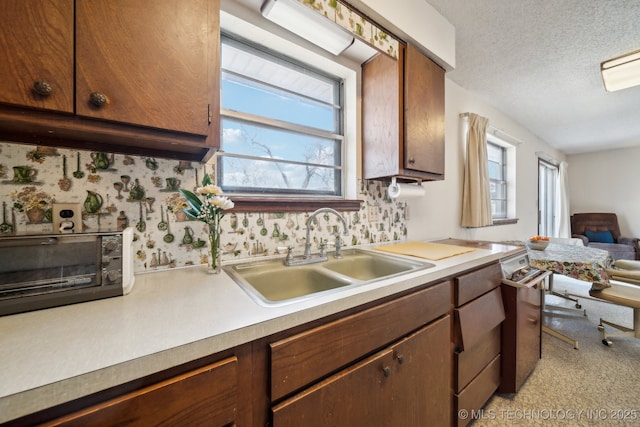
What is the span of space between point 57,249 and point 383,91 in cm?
165

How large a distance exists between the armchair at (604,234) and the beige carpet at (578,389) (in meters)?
3.13

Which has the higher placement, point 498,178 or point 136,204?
point 498,178

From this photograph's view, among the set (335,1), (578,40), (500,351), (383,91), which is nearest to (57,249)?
(335,1)

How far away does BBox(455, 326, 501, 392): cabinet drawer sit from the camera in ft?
3.80

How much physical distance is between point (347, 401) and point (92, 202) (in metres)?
1.09

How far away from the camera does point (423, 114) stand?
1.58 metres

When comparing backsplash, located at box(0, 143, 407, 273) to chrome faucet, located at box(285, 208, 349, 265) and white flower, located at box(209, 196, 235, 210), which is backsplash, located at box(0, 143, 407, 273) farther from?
white flower, located at box(209, 196, 235, 210)

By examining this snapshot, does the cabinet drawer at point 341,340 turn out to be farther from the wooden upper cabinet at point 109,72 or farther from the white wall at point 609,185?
the white wall at point 609,185

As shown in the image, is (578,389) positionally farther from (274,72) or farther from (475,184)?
(274,72)

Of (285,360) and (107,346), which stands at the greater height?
(107,346)

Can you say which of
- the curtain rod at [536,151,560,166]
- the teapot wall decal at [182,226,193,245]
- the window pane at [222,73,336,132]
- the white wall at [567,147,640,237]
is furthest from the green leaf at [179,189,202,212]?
Answer: the white wall at [567,147,640,237]

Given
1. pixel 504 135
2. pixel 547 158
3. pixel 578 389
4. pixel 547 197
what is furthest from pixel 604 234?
pixel 578 389

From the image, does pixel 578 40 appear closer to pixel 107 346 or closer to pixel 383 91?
pixel 383 91

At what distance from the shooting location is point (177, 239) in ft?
3.40
